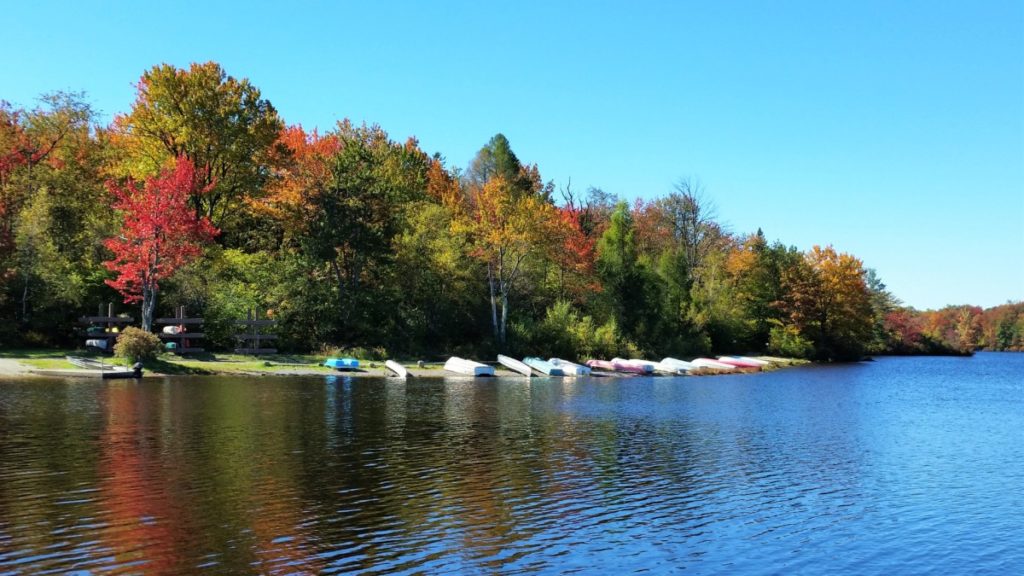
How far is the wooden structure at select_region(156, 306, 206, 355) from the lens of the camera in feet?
149

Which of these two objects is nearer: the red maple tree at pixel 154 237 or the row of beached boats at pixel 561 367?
the red maple tree at pixel 154 237

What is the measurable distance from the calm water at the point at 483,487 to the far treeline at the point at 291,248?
678 inches

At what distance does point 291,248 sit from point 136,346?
→ 19239mm

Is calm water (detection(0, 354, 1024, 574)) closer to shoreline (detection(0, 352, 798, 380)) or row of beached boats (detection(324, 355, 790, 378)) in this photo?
shoreline (detection(0, 352, 798, 380))

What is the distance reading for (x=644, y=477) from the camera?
716 inches

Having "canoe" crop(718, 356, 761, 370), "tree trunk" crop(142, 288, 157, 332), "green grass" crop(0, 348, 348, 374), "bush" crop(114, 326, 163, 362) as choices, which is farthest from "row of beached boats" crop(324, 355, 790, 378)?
"tree trunk" crop(142, 288, 157, 332)

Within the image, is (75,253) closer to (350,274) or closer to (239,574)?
(350,274)

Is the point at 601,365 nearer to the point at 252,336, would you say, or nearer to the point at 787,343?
the point at 252,336

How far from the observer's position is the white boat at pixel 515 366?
163ft

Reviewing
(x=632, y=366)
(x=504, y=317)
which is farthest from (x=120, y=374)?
(x=632, y=366)

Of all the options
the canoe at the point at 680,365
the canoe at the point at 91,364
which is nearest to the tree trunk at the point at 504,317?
the canoe at the point at 680,365

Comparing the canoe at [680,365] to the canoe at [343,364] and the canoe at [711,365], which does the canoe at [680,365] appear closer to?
the canoe at [711,365]

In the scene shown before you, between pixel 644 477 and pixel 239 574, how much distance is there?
10692mm

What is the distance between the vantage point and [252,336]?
4872cm
